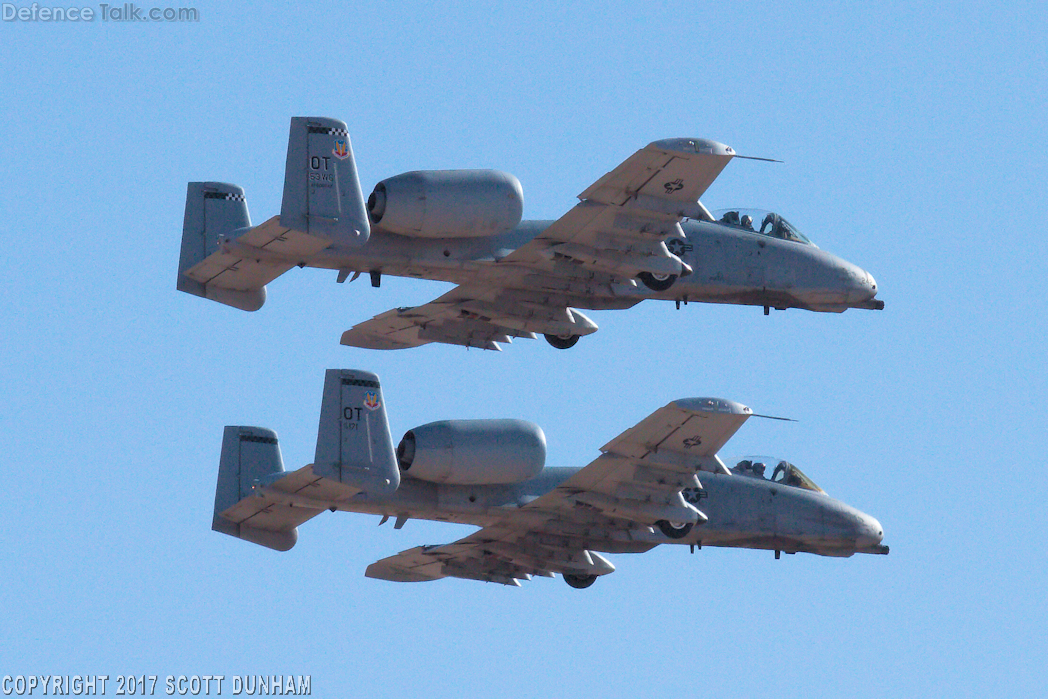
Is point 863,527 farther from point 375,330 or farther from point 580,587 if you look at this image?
point 375,330

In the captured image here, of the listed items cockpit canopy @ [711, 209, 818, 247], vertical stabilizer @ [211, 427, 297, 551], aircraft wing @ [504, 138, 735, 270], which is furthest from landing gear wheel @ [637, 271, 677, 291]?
vertical stabilizer @ [211, 427, 297, 551]

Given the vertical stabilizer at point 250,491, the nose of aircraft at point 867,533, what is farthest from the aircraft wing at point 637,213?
the nose of aircraft at point 867,533

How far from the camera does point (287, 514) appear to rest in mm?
47875

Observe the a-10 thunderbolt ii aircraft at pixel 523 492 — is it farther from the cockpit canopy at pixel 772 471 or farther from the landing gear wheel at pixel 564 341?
the landing gear wheel at pixel 564 341

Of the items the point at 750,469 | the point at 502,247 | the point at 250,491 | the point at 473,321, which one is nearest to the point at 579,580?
the point at 750,469

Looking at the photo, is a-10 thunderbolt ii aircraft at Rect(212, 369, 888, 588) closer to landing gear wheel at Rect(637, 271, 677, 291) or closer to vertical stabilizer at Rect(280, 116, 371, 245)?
vertical stabilizer at Rect(280, 116, 371, 245)

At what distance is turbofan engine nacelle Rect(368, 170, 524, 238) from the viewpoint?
45.9 metres

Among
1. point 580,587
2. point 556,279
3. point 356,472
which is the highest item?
point 556,279

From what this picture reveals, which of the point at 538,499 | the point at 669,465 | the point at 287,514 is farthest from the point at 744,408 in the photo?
the point at 287,514

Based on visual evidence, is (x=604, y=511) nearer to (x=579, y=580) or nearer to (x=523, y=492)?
(x=523, y=492)

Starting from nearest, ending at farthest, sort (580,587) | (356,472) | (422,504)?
1. (356,472)
2. (422,504)
3. (580,587)

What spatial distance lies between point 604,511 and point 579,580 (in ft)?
10.5

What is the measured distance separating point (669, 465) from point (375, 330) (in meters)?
9.07

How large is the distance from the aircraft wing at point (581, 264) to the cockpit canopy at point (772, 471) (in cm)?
449
